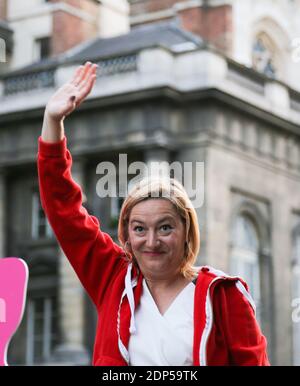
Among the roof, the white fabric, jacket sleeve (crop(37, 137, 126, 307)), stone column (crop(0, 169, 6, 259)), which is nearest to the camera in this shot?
the white fabric

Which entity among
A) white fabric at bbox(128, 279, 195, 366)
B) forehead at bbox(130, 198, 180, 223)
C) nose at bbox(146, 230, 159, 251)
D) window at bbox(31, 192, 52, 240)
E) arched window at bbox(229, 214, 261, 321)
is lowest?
white fabric at bbox(128, 279, 195, 366)

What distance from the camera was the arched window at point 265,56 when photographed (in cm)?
2448

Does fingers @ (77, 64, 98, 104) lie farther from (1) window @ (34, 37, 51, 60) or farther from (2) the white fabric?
(1) window @ (34, 37, 51, 60)

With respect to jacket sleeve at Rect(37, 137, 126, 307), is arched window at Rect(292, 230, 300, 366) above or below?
above

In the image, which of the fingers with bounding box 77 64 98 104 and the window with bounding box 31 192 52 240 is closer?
the fingers with bounding box 77 64 98 104

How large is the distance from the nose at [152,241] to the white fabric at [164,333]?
0.38 feet

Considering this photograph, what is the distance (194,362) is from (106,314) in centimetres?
24

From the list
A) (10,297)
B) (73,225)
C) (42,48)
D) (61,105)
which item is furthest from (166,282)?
(42,48)

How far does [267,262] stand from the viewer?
21.7 metres

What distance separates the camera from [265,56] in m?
25.0

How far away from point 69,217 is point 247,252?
18.9m

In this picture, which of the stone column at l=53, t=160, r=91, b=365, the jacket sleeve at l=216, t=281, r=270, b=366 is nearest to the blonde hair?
the jacket sleeve at l=216, t=281, r=270, b=366

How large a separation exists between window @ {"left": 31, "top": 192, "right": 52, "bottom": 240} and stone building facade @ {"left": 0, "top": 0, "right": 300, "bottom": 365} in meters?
0.02

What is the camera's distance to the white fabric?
2.34 metres
